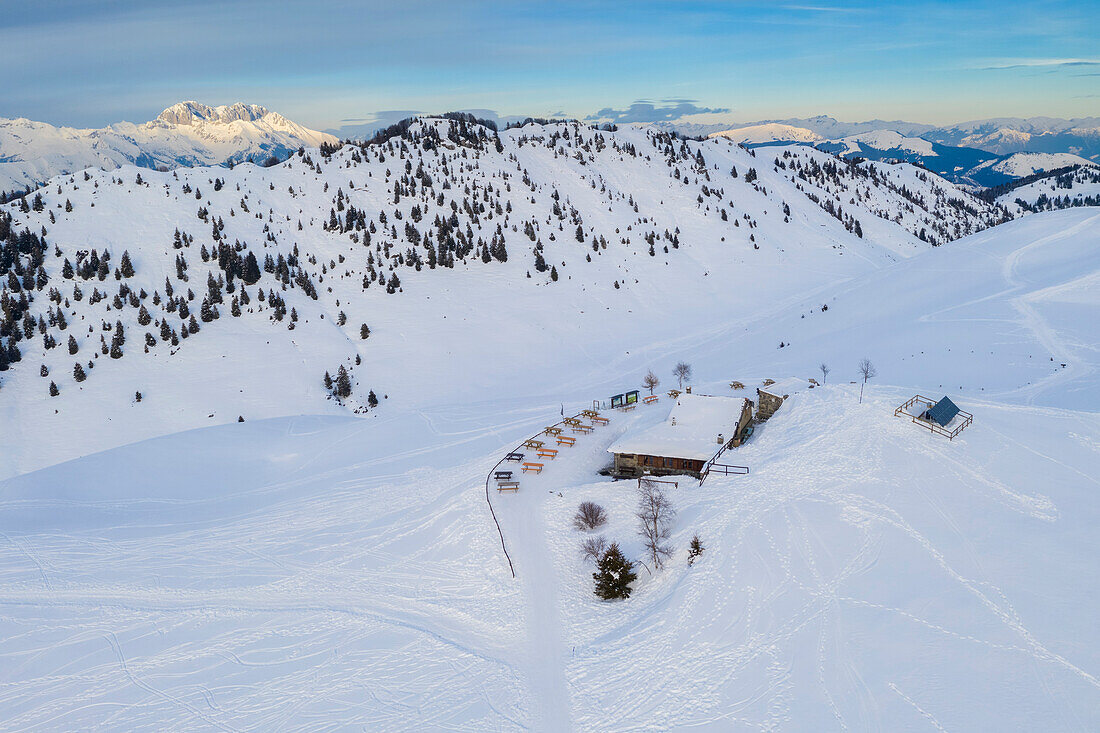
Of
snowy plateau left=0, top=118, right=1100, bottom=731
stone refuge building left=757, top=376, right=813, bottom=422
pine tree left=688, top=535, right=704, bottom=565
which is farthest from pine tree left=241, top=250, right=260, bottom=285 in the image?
pine tree left=688, top=535, right=704, bottom=565

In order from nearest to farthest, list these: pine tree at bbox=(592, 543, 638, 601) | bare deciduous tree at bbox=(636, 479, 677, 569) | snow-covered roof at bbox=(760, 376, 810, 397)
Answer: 1. pine tree at bbox=(592, 543, 638, 601)
2. bare deciduous tree at bbox=(636, 479, 677, 569)
3. snow-covered roof at bbox=(760, 376, 810, 397)

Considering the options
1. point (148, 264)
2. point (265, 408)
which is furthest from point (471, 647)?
point (148, 264)

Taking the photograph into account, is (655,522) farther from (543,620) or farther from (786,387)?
(786,387)

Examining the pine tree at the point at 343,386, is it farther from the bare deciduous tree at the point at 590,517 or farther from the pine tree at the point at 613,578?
the pine tree at the point at 613,578

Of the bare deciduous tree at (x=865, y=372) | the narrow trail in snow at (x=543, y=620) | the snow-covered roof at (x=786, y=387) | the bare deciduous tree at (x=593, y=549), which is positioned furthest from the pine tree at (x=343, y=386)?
the bare deciduous tree at (x=865, y=372)

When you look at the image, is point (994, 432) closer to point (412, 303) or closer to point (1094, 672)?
point (1094, 672)

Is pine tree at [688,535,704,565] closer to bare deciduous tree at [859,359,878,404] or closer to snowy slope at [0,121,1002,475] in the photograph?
bare deciduous tree at [859,359,878,404]

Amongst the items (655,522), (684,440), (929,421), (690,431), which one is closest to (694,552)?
(655,522)

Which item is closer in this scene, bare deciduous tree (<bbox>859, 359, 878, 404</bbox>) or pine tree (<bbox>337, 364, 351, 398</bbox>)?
bare deciduous tree (<bbox>859, 359, 878, 404</bbox>)
